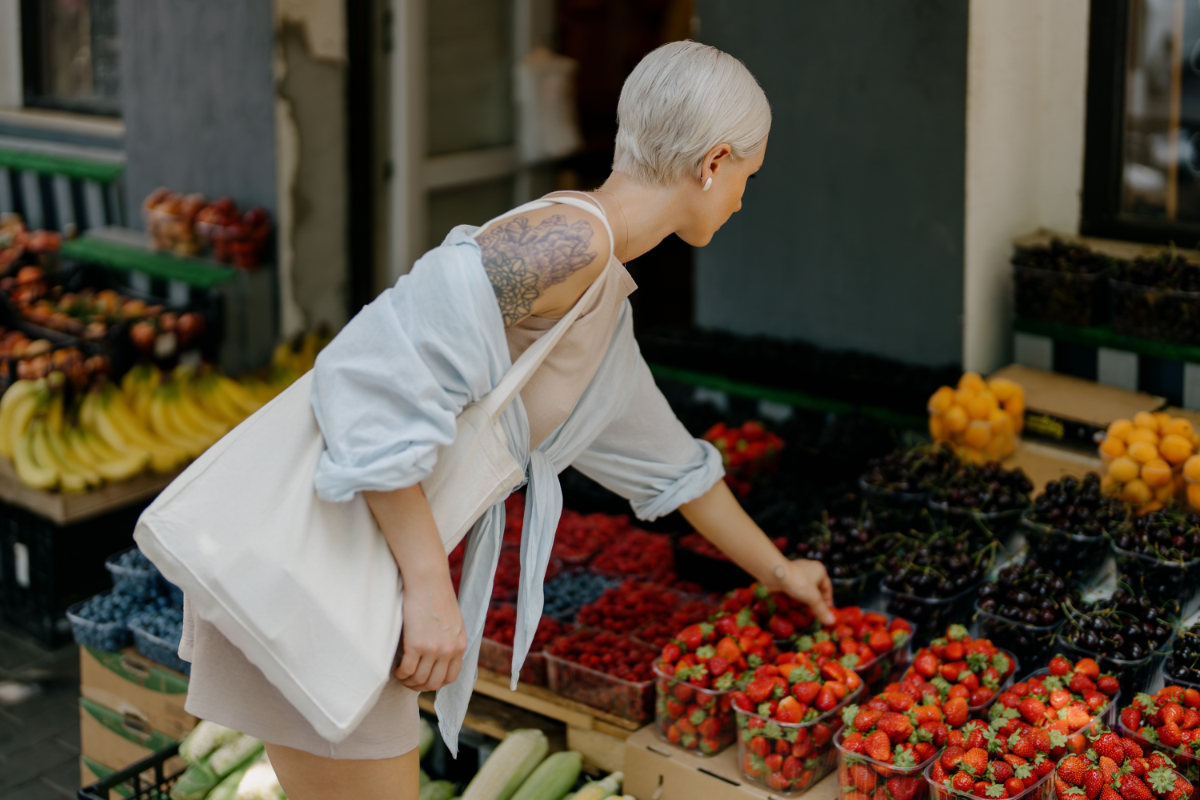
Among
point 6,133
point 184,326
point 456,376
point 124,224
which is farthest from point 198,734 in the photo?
point 6,133

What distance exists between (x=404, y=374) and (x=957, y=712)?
48.5 inches

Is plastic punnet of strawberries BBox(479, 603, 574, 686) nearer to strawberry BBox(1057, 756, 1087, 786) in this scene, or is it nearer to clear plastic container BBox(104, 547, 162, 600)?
Answer: clear plastic container BBox(104, 547, 162, 600)

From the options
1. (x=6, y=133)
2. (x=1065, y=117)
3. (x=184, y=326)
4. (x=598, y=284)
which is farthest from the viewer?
(x=6, y=133)

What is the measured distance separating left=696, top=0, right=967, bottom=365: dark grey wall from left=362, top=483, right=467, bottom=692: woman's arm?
2.33 metres

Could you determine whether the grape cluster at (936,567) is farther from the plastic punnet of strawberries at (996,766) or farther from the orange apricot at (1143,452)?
the plastic punnet of strawberries at (996,766)

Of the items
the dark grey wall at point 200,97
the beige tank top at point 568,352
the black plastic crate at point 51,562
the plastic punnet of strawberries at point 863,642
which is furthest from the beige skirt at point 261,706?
→ the dark grey wall at point 200,97

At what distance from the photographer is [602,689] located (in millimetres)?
2602

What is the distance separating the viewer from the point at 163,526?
1623 mm

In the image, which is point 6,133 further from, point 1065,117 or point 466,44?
point 1065,117

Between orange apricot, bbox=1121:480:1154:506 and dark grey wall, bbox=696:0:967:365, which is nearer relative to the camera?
orange apricot, bbox=1121:480:1154:506

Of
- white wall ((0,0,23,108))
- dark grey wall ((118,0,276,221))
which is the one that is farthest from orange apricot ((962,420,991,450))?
white wall ((0,0,23,108))

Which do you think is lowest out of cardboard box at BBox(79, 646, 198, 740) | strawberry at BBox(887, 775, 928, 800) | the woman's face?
cardboard box at BBox(79, 646, 198, 740)

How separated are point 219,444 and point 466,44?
4.20 m

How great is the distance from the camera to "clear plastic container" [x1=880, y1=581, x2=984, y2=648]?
8.50ft
